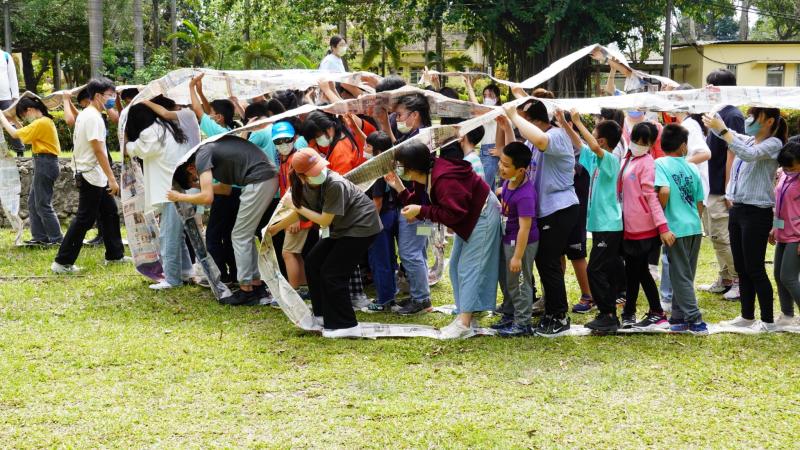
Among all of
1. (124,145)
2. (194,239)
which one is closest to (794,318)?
(194,239)

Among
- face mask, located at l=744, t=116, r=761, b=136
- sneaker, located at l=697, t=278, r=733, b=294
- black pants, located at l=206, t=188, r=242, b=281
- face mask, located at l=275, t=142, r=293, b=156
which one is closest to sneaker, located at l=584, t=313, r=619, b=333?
face mask, located at l=744, t=116, r=761, b=136

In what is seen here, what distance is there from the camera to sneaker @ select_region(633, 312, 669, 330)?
6250 mm

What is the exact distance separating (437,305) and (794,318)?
287cm

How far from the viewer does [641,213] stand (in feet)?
19.9

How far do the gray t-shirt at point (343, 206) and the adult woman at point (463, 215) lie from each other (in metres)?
0.30

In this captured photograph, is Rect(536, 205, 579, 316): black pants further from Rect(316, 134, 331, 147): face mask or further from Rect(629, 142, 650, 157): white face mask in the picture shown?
Rect(316, 134, 331, 147): face mask

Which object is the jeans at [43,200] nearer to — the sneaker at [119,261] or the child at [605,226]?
the sneaker at [119,261]

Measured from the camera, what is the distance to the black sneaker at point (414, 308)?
22.8 feet

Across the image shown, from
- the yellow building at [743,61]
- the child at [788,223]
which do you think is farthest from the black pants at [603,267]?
the yellow building at [743,61]

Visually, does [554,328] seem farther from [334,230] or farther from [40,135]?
[40,135]

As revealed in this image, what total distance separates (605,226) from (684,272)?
2.23 ft

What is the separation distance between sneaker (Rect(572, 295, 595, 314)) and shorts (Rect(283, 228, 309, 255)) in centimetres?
239

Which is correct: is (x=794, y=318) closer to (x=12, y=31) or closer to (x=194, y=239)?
(x=194, y=239)

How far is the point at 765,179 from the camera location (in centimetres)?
609
